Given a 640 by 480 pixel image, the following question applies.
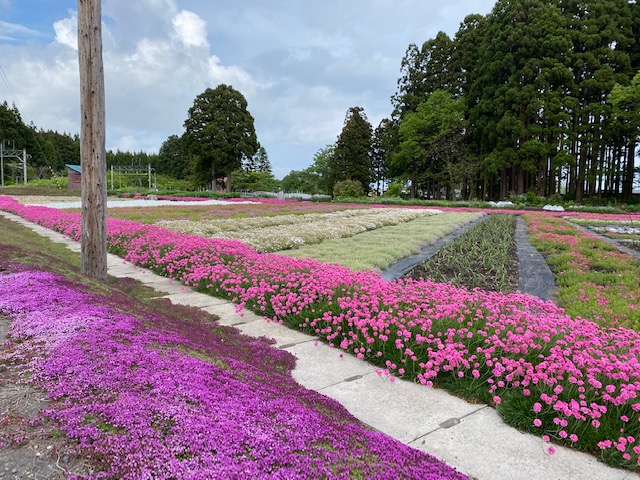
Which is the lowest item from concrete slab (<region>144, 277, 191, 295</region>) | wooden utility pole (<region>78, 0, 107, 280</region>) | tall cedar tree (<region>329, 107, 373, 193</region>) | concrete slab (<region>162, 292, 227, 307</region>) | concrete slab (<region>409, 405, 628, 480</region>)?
concrete slab (<region>162, 292, 227, 307</region>)

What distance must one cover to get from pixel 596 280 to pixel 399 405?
17.1ft

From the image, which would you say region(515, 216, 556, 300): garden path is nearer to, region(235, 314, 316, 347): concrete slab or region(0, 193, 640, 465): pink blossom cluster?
region(0, 193, 640, 465): pink blossom cluster

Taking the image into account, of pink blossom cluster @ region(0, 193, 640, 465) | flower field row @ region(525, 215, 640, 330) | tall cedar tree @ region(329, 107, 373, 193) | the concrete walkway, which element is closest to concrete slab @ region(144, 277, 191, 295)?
pink blossom cluster @ region(0, 193, 640, 465)

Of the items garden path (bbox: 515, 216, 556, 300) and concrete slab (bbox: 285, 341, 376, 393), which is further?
garden path (bbox: 515, 216, 556, 300)

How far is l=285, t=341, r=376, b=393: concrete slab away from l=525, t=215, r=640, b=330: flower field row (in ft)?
9.66

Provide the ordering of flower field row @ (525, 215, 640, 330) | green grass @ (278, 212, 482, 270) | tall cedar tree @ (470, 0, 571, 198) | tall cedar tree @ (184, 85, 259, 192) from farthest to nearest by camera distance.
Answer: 1. tall cedar tree @ (184, 85, 259, 192)
2. tall cedar tree @ (470, 0, 571, 198)
3. green grass @ (278, 212, 482, 270)
4. flower field row @ (525, 215, 640, 330)

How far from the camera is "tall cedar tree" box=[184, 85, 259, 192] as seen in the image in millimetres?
43469

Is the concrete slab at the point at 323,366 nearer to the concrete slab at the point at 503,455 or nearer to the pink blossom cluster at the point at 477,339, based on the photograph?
the pink blossom cluster at the point at 477,339

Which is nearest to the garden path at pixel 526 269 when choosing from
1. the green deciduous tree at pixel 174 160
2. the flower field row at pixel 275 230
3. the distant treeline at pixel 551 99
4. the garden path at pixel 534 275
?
the garden path at pixel 534 275

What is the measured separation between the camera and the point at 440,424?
8.21ft

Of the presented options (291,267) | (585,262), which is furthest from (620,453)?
(585,262)

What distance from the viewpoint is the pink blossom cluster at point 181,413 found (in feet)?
4.89

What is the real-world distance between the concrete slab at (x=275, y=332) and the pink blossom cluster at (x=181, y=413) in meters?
1.14

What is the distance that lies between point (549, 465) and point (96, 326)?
3008 mm
